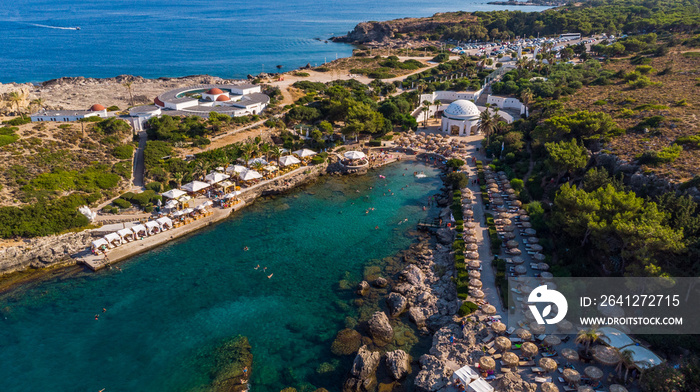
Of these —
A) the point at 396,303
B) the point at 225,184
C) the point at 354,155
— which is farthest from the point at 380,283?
the point at 354,155

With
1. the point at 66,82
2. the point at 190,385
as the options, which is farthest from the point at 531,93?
the point at 66,82

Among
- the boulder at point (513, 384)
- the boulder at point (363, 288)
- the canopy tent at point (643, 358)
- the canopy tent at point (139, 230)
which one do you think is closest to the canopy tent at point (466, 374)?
the boulder at point (513, 384)

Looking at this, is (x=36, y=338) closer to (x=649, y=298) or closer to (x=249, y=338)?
(x=249, y=338)

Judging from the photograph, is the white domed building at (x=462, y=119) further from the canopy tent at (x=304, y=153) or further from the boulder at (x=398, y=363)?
the boulder at (x=398, y=363)

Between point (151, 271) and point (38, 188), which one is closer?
point (151, 271)

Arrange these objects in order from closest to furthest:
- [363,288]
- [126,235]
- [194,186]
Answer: [363,288]
[126,235]
[194,186]

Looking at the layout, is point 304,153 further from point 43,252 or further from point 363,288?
point 43,252

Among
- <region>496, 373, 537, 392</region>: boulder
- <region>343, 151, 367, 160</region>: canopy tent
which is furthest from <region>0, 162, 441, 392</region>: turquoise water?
<region>343, 151, 367, 160</region>: canopy tent
